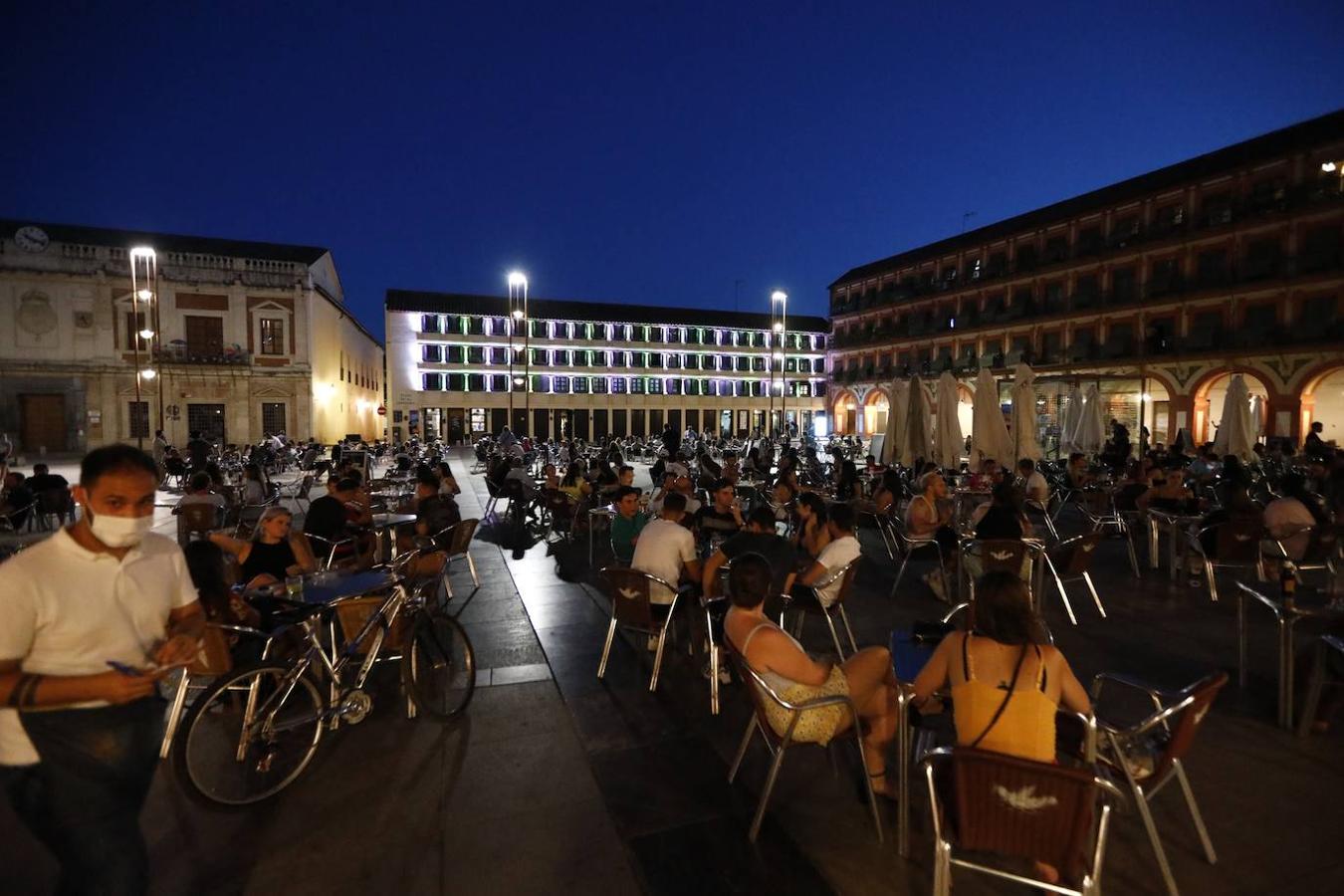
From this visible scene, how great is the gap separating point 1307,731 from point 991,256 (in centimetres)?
4019

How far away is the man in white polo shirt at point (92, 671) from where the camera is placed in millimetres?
1788

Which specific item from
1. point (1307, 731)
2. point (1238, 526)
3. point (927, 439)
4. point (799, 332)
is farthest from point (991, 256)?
point (1307, 731)

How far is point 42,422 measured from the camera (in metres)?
30.9

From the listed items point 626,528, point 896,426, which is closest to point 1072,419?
point 896,426

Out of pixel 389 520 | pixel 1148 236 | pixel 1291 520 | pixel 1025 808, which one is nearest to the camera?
pixel 1025 808

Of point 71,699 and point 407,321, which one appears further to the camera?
point 407,321

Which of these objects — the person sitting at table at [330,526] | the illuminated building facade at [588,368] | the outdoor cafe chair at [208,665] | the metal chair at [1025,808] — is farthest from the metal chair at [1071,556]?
the illuminated building facade at [588,368]

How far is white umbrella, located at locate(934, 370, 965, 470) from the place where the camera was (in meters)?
11.8

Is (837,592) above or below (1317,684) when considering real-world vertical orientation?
above

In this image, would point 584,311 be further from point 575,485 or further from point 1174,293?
point 575,485

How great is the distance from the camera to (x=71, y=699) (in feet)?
5.85

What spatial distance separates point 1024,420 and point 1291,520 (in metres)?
6.19

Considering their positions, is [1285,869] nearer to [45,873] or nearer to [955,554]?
[955,554]

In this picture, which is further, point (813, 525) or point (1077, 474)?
point (1077, 474)
